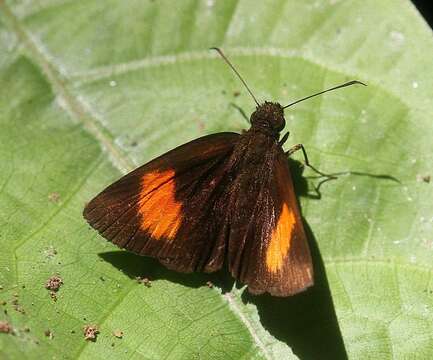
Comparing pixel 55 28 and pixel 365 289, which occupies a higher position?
pixel 55 28

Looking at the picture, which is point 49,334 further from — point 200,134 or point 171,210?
point 200,134

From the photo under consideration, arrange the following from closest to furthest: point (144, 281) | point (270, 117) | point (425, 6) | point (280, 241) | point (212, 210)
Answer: point (280, 241)
point (144, 281)
point (212, 210)
point (270, 117)
point (425, 6)

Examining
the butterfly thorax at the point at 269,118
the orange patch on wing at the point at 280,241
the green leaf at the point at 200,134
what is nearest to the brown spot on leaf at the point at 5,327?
the green leaf at the point at 200,134

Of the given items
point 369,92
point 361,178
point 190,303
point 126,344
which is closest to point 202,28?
point 369,92

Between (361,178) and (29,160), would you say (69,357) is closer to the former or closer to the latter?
(29,160)

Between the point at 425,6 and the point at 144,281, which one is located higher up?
the point at 144,281

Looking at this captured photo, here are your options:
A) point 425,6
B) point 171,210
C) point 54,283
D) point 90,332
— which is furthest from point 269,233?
point 425,6

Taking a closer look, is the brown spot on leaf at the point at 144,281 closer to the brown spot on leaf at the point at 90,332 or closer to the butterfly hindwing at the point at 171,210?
the butterfly hindwing at the point at 171,210

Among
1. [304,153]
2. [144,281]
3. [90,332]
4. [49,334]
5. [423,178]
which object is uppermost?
[49,334]
